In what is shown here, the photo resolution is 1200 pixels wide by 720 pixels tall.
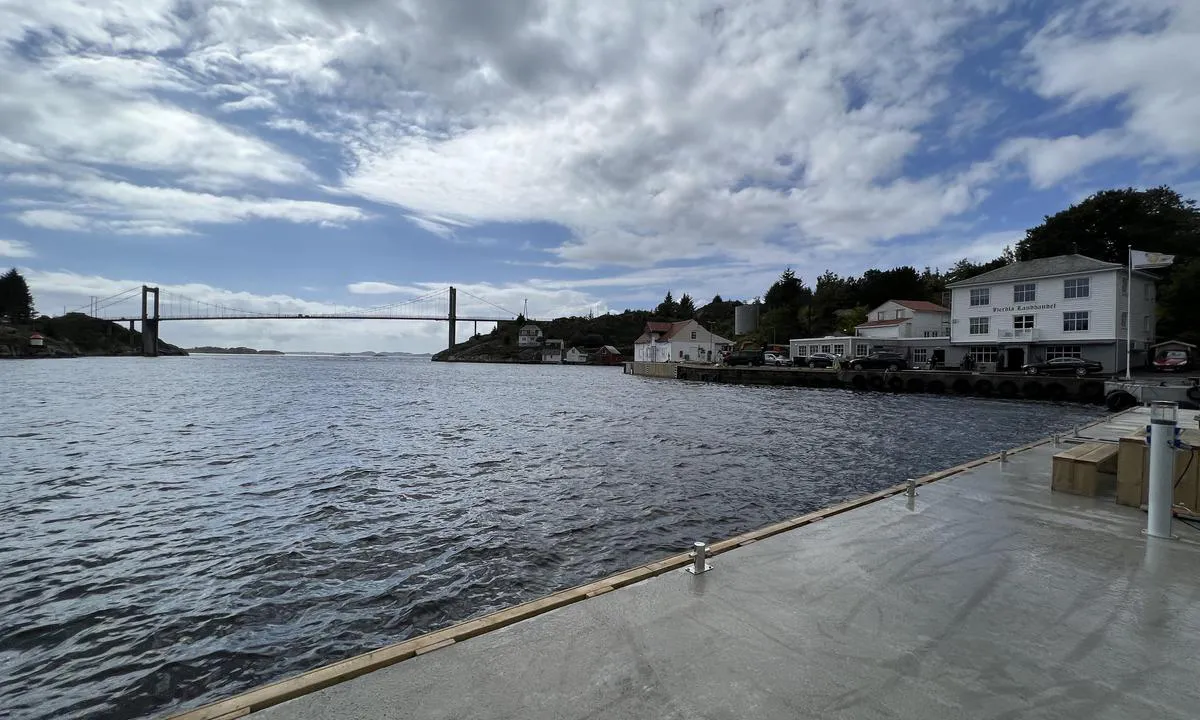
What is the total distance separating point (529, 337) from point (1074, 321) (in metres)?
124

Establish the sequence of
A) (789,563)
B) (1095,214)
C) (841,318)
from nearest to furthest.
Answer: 1. (789,563)
2. (1095,214)
3. (841,318)

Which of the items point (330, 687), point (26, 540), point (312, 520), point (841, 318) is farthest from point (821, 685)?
point (841, 318)

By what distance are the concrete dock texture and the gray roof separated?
42.2 metres

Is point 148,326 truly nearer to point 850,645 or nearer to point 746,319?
point 746,319

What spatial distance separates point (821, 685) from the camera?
2949mm

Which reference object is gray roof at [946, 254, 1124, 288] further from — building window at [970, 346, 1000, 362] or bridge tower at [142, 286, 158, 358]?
bridge tower at [142, 286, 158, 358]

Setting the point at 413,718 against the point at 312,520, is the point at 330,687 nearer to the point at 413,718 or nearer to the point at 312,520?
the point at 413,718

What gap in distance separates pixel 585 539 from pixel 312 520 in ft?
15.9

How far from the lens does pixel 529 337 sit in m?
149

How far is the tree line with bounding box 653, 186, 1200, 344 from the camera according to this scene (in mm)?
42281

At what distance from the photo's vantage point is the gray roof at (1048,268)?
119ft

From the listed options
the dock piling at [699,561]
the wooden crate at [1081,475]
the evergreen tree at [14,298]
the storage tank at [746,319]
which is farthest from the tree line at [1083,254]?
the evergreen tree at [14,298]

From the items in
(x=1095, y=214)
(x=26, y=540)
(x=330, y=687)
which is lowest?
(x=26, y=540)

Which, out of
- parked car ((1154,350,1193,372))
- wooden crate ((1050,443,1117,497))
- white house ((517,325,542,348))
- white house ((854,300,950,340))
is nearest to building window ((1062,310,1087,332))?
parked car ((1154,350,1193,372))
